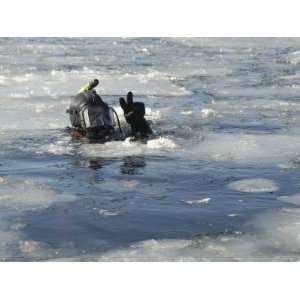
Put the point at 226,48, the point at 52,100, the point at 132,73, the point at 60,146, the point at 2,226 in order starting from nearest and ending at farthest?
the point at 2,226 → the point at 60,146 → the point at 52,100 → the point at 132,73 → the point at 226,48

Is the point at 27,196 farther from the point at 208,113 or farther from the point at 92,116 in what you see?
the point at 208,113

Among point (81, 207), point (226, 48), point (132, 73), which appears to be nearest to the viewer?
point (81, 207)

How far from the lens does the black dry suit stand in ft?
39.0

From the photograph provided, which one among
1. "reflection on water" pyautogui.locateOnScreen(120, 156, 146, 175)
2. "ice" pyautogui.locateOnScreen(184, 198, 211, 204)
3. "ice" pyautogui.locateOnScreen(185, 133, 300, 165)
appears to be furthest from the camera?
"ice" pyautogui.locateOnScreen(185, 133, 300, 165)

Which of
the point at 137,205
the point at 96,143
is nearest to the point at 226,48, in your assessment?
the point at 96,143

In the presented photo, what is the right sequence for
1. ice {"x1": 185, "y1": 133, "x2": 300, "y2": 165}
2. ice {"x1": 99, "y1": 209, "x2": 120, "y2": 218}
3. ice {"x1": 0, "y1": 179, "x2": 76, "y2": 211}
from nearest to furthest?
ice {"x1": 99, "y1": 209, "x2": 120, "y2": 218} < ice {"x1": 0, "y1": 179, "x2": 76, "y2": 211} < ice {"x1": 185, "y1": 133, "x2": 300, "y2": 165}

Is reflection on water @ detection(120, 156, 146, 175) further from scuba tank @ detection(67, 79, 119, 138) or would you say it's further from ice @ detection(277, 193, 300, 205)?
ice @ detection(277, 193, 300, 205)

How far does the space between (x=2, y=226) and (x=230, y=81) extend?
48.4ft

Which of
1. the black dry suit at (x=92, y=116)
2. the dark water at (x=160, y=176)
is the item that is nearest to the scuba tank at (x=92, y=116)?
the black dry suit at (x=92, y=116)

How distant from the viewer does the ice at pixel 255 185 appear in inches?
356

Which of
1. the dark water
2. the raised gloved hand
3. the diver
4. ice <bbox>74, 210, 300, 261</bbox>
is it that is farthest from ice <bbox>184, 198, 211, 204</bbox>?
the raised gloved hand

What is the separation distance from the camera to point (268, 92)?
61.6 ft

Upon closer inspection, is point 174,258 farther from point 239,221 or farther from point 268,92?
point 268,92

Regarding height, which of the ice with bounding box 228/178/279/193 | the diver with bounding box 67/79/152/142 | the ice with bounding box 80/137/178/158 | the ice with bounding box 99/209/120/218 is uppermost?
the diver with bounding box 67/79/152/142
